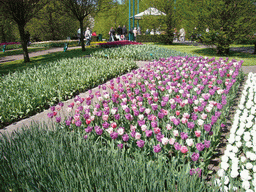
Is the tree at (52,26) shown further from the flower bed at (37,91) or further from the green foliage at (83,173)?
the green foliage at (83,173)

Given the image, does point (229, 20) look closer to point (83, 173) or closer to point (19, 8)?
point (19, 8)

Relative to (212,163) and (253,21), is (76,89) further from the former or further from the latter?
(253,21)

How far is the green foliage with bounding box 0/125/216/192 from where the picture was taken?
1637 millimetres

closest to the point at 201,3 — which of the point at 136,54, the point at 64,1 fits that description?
the point at 136,54

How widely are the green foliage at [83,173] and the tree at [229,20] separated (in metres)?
10.7

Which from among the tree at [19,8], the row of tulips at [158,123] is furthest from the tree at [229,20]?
the tree at [19,8]

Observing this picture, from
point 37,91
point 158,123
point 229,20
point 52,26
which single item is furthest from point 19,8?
point 52,26

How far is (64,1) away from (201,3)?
843 cm

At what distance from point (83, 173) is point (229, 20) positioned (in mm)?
11634

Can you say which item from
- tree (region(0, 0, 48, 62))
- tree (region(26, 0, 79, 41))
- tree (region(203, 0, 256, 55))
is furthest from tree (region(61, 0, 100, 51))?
tree (region(26, 0, 79, 41))

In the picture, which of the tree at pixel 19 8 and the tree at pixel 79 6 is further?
the tree at pixel 79 6

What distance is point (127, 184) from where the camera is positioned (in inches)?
62.0

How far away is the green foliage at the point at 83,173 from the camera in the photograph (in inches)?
64.4

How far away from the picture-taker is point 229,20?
35.3ft
